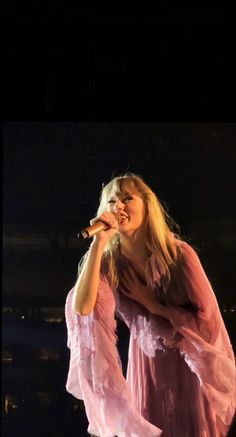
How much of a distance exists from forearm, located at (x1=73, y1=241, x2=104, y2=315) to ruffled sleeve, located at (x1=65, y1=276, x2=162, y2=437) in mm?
19

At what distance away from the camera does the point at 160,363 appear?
1343mm

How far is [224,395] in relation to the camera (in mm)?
1349

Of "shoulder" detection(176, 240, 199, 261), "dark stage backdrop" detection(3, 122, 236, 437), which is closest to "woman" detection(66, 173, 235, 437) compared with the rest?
"shoulder" detection(176, 240, 199, 261)

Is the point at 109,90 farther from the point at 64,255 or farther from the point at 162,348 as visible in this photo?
the point at 162,348

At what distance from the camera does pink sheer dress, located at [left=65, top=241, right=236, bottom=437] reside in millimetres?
1293

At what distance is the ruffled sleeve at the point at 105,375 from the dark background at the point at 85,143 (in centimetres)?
36

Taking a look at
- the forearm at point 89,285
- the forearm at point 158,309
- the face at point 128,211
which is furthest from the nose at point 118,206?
the forearm at point 158,309

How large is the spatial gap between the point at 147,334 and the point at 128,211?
26 cm

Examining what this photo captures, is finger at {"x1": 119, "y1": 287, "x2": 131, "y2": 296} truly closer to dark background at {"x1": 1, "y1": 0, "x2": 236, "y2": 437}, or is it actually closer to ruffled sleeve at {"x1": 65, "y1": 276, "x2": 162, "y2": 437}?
ruffled sleeve at {"x1": 65, "y1": 276, "x2": 162, "y2": 437}

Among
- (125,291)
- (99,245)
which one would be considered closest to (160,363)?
(125,291)

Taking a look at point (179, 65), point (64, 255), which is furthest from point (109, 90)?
point (64, 255)

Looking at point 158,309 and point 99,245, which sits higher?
point 99,245

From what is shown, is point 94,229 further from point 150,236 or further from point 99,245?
point 150,236

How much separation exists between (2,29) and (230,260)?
0.86 meters
